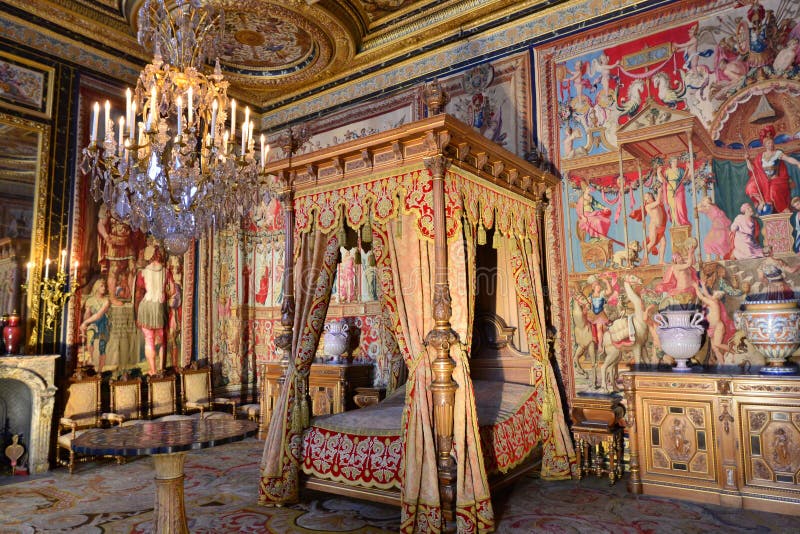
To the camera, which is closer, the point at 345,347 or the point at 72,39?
the point at 72,39

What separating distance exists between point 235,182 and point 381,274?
214cm

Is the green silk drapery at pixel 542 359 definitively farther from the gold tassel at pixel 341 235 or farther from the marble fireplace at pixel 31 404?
the marble fireplace at pixel 31 404

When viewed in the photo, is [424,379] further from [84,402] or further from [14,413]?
[14,413]

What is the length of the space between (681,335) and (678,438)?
926mm

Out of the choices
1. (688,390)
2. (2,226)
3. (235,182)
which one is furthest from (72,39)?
(688,390)

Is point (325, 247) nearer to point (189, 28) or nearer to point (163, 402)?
point (189, 28)

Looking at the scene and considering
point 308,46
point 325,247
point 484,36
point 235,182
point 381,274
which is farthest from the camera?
point 308,46

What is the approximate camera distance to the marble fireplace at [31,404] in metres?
6.19

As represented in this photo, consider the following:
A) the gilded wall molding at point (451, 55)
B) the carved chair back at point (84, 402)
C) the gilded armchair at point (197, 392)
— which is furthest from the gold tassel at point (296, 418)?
the gilded wall molding at point (451, 55)

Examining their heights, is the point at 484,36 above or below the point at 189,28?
above

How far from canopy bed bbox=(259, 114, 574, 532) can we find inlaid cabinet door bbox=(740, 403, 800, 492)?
158 cm

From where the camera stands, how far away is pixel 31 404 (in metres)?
6.34

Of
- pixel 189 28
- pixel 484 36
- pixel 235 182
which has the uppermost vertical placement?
pixel 484 36

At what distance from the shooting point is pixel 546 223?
629 cm
